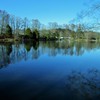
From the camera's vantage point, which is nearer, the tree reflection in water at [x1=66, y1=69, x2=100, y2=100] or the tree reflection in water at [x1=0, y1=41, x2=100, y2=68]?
the tree reflection in water at [x1=66, y1=69, x2=100, y2=100]

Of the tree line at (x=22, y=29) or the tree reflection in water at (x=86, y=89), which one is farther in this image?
the tree line at (x=22, y=29)

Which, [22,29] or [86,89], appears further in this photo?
[22,29]

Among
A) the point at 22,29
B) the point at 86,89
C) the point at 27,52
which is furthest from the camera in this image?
the point at 22,29

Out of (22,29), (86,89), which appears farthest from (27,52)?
(22,29)

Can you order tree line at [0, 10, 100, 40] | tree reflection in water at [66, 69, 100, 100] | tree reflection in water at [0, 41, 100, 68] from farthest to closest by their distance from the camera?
tree line at [0, 10, 100, 40]
tree reflection in water at [0, 41, 100, 68]
tree reflection in water at [66, 69, 100, 100]

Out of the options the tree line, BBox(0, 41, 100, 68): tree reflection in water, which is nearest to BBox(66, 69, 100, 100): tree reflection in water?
BBox(0, 41, 100, 68): tree reflection in water

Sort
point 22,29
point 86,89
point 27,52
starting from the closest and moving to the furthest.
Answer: point 86,89
point 27,52
point 22,29

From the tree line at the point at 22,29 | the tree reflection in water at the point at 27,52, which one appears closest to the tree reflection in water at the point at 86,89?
the tree reflection in water at the point at 27,52

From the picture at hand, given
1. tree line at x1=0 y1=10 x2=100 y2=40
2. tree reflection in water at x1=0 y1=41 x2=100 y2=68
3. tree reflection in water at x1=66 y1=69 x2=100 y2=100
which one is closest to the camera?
tree reflection in water at x1=66 y1=69 x2=100 y2=100

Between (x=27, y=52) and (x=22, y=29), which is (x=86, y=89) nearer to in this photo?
(x=27, y=52)

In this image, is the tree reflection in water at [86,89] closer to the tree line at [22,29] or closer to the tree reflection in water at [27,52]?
the tree reflection in water at [27,52]

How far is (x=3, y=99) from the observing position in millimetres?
6848

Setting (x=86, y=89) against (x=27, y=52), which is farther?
(x=27, y=52)

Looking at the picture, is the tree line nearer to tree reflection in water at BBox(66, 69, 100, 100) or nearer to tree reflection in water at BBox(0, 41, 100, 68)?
tree reflection in water at BBox(0, 41, 100, 68)
